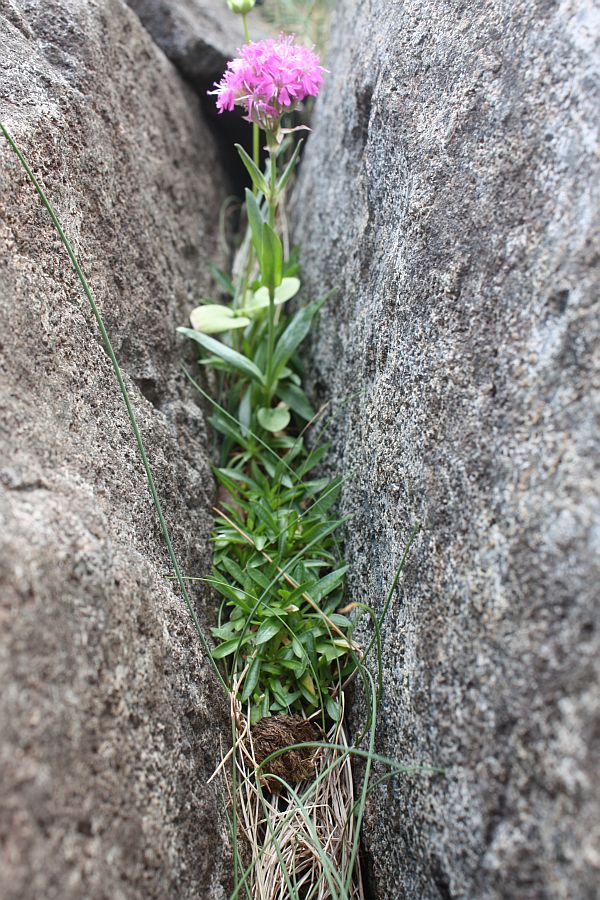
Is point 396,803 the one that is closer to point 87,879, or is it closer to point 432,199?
point 87,879

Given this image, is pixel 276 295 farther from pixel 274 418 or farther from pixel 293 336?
pixel 274 418

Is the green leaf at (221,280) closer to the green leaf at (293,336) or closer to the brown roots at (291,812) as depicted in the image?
the green leaf at (293,336)

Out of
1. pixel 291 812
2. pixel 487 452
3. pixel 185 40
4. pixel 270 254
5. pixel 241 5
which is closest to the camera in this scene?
pixel 487 452

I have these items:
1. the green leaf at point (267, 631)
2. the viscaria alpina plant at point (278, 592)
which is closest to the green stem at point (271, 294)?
the viscaria alpina plant at point (278, 592)

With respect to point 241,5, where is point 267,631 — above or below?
below

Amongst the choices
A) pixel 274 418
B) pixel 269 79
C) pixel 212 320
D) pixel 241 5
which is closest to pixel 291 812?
pixel 274 418

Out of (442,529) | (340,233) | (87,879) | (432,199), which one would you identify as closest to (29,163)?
(432,199)

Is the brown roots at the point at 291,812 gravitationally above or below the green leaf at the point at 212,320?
below
